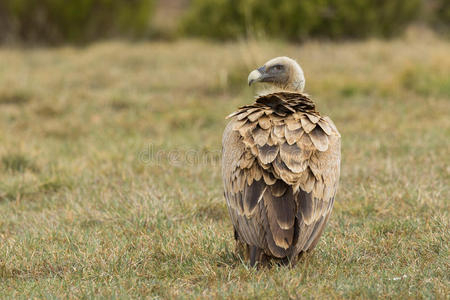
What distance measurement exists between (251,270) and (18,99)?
6.59m

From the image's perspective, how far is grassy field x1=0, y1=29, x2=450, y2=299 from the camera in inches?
131

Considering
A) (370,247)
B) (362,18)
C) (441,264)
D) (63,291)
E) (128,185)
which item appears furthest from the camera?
(362,18)

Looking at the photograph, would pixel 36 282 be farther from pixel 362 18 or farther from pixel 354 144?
pixel 362 18

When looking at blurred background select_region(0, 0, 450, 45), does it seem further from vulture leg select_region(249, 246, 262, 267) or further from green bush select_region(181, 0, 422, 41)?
vulture leg select_region(249, 246, 262, 267)

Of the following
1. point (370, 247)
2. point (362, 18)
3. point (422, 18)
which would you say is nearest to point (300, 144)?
point (370, 247)

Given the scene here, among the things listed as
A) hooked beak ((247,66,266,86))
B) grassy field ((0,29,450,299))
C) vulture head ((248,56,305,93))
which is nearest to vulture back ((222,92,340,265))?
grassy field ((0,29,450,299))

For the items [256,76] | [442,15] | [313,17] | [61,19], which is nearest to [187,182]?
[256,76]

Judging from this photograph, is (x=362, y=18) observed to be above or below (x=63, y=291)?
above

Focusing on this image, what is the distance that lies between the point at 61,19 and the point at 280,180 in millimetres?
14204

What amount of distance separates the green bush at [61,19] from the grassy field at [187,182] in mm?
4807

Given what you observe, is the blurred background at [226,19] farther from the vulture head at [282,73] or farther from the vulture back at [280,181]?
the vulture back at [280,181]

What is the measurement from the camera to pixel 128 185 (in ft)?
17.6

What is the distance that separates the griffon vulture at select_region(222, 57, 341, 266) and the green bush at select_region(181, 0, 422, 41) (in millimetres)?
11533

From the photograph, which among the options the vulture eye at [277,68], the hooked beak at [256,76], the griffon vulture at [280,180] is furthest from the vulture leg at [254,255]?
the vulture eye at [277,68]
